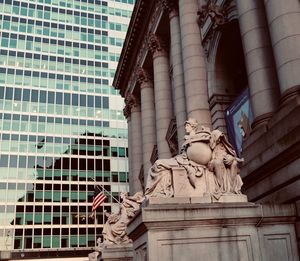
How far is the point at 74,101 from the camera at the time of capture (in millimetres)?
78938

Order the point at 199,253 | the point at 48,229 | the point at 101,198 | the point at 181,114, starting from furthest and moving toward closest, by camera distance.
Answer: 1. the point at 48,229
2. the point at 101,198
3. the point at 181,114
4. the point at 199,253

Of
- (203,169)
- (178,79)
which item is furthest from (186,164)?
(178,79)

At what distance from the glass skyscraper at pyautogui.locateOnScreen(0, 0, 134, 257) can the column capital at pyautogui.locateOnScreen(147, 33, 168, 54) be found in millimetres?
36777

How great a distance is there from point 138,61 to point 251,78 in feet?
88.5

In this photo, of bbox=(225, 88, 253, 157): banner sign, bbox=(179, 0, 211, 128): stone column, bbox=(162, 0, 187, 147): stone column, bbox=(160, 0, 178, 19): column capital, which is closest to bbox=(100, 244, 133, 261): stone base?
bbox=(225, 88, 253, 157): banner sign

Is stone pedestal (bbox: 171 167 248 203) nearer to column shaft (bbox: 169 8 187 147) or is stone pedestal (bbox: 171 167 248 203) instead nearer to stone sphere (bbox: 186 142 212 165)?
stone sphere (bbox: 186 142 212 165)

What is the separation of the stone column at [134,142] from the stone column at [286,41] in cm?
2926

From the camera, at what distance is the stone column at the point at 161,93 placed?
112ft

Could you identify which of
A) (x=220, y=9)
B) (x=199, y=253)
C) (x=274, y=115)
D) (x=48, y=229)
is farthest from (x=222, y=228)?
(x=48, y=229)

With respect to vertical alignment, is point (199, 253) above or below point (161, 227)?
below

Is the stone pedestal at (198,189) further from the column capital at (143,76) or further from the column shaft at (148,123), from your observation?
the column capital at (143,76)

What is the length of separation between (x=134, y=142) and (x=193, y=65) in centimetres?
2012

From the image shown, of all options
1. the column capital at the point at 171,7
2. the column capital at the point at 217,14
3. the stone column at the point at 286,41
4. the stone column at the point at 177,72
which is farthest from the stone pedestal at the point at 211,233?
the column capital at the point at 171,7

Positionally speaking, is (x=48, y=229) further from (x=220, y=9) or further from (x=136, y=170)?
(x=220, y=9)
